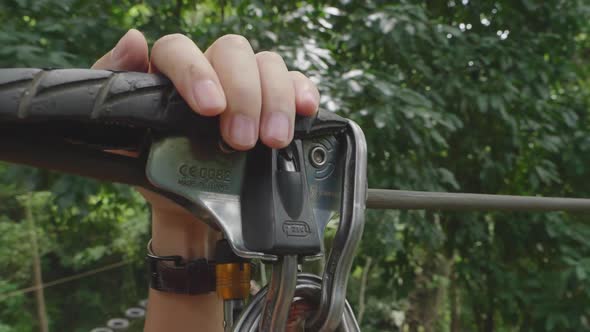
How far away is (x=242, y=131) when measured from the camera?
39 cm

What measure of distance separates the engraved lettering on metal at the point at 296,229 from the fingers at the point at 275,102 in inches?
2.2

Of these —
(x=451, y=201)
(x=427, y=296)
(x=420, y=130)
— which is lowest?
(x=427, y=296)

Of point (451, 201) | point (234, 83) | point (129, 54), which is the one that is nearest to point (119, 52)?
point (129, 54)

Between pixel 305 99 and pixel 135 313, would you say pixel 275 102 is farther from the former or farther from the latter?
pixel 135 313

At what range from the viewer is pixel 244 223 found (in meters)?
0.40

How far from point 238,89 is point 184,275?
0.29 meters

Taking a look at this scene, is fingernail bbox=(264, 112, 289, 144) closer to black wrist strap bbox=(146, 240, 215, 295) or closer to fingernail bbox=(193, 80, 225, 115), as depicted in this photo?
fingernail bbox=(193, 80, 225, 115)

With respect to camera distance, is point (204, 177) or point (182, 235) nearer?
point (204, 177)

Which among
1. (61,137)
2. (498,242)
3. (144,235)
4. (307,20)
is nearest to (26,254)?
(144,235)

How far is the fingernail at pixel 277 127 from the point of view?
40 centimetres

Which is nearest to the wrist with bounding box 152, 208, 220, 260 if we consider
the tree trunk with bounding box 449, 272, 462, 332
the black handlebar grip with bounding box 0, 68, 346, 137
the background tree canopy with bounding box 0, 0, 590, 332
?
the black handlebar grip with bounding box 0, 68, 346, 137

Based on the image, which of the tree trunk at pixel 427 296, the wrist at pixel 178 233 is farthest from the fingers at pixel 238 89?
the tree trunk at pixel 427 296

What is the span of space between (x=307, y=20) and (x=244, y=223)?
1.88 metres

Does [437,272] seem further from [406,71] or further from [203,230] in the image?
[203,230]
